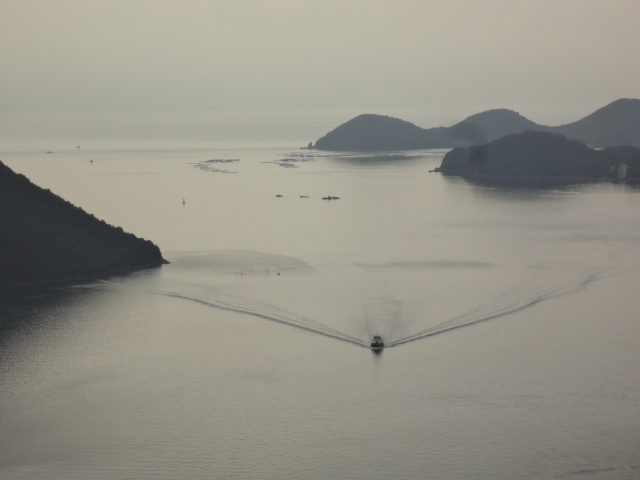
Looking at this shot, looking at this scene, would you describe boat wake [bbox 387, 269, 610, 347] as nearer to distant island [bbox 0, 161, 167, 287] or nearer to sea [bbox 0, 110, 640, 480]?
sea [bbox 0, 110, 640, 480]

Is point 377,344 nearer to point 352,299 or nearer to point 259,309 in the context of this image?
point 352,299

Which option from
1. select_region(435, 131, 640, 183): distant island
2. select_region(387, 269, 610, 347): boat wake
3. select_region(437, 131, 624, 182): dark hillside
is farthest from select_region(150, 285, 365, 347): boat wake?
select_region(437, 131, 624, 182): dark hillside

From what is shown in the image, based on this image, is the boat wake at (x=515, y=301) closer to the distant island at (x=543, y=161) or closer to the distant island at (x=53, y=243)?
the distant island at (x=53, y=243)

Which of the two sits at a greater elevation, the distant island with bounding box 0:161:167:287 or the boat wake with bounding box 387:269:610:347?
the distant island with bounding box 0:161:167:287

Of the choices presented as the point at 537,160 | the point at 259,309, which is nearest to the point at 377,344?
the point at 259,309

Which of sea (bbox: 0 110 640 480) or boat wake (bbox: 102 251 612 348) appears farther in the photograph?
boat wake (bbox: 102 251 612 348)

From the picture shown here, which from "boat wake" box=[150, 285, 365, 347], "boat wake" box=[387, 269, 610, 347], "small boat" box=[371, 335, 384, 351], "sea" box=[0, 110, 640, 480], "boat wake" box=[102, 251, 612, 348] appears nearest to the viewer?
"sea" box=[0, 110, 640, 480]

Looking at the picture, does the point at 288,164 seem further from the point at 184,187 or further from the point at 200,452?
the point at 200,452

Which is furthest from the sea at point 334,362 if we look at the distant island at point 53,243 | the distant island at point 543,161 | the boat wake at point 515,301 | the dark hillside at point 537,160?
the dark hillside at point 537,160
